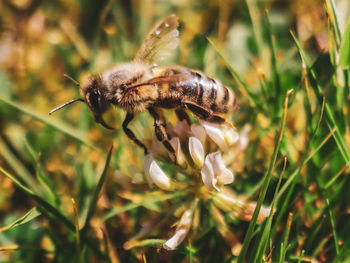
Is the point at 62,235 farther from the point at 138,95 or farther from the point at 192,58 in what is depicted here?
the point at 192,58

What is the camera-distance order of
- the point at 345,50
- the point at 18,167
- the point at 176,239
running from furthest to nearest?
1. the point at 18,167
2. the point at 345,50
3. the point at 176,239

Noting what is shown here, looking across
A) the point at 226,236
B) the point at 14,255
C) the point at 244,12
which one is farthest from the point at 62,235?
the point at 244,12

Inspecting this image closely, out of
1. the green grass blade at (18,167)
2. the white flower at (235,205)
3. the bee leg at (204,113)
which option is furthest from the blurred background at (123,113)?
the bee leg at (204,113)

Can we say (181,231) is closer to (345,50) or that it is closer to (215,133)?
(215,133)

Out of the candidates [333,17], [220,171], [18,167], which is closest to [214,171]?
[220,171]

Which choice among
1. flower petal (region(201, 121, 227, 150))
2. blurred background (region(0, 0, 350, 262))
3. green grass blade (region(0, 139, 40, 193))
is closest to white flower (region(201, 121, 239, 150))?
flower petal (region(201, 121, 227, 150))

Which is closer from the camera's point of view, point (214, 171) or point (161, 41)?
point (214, 171)

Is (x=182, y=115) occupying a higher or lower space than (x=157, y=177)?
higher
